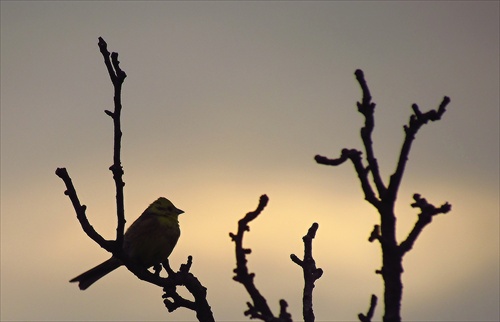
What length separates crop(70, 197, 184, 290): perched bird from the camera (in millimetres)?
9891

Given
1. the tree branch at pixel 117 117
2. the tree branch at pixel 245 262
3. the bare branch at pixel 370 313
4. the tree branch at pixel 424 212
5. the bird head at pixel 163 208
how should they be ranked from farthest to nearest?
the bird head at pixel 163 208 < the tree branch at pixel 117 117 < the bare branch at pixel 370 313 < the tree branch at pixel 424 212 < the tree branch at pixel 245 262

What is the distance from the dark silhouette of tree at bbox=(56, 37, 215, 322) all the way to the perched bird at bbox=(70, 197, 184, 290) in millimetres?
1277

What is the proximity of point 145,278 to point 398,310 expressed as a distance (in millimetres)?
4367

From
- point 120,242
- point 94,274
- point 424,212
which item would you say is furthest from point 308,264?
point 94,274

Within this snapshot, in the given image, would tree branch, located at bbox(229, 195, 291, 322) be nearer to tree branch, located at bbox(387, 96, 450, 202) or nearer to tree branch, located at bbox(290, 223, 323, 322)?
tree branch, located at bbox(387, 96, 450, 202)

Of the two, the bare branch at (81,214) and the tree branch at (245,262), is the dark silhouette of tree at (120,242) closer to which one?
the bare branch at (81,214)

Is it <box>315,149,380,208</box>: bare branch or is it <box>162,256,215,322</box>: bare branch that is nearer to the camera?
<box>315,149,380,208</box>: bare branch

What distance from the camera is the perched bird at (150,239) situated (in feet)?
32.4

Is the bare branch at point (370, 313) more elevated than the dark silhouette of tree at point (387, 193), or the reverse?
the dark silhouette of tree at point (387, 193)

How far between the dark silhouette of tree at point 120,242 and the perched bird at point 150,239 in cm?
128

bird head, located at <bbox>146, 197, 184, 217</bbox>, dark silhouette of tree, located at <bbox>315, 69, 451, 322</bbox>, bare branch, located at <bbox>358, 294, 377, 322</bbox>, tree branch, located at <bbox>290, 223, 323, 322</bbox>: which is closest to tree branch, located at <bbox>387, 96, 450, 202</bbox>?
dark silhouette of tree, located at <bbox>315, 69, 451, 322</bbox>

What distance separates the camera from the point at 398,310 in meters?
3.93

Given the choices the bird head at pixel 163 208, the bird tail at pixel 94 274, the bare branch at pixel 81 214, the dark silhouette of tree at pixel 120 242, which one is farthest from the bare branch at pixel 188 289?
the bird head at pixel 163 208

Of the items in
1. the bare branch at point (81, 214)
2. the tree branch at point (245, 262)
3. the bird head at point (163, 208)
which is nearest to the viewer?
the tree branch at point (245, 262)
